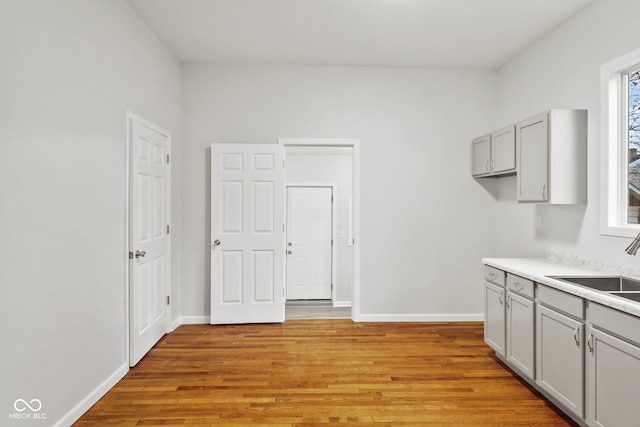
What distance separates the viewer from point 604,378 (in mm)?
2051

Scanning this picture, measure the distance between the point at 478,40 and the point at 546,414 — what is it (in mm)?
3265

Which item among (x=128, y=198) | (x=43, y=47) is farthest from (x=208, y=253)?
(x=43, y=47)

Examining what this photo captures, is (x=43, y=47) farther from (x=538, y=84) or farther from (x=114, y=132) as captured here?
(x=538, y=84)

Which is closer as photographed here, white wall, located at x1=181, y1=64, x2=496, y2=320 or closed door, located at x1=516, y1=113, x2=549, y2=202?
closed door, located at x1=516, y1=113, x2=549, y2=202

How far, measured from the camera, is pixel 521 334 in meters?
2.84

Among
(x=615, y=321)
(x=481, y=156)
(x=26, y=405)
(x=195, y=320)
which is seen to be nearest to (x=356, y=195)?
(x=481, y=156)

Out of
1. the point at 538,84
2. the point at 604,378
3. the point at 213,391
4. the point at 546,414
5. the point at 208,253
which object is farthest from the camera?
the point at 208,253

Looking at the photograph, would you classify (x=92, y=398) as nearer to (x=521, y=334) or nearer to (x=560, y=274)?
(x=521, y=334)

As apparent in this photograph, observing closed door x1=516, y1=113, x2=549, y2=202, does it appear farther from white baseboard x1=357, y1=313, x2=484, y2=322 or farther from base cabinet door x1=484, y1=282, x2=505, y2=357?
white baseboard x1=357, y1=313, x2=484, y2=322

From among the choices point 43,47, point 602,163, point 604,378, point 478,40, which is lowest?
point 604,378

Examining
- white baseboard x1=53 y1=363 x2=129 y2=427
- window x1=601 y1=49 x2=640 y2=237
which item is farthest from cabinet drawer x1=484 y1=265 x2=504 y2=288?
white baseboard x1=53 y1=363 x2=129 y2=427

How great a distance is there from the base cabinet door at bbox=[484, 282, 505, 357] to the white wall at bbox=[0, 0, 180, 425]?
305 centimetres

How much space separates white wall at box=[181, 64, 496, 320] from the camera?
445 centimetres

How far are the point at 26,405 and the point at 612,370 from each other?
303 cm
